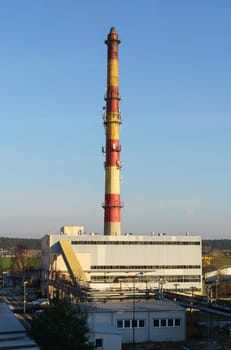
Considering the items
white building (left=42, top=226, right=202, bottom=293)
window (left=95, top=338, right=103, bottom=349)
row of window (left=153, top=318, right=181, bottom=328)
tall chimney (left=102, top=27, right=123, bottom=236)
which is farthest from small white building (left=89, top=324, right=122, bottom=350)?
tall chimney (left=102, top=27, right=123, bottom=236)

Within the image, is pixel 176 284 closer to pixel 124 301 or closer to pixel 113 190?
pixel 113 190

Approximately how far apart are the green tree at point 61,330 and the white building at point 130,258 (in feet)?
99.1

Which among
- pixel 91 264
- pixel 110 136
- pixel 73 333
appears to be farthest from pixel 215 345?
pixel 110 136

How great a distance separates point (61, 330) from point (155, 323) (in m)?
11.5

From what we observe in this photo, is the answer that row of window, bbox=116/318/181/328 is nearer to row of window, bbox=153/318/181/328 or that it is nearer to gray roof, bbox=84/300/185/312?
row of window, bbox=153/318/181/328

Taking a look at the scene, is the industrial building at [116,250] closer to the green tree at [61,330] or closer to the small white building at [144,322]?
the small white building at [144,322]

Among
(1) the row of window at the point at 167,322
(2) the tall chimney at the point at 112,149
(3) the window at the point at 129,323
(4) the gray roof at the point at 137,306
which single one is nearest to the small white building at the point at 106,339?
(3) the window at the point at 129,323

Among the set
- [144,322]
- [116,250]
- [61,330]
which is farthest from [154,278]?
[61,330]

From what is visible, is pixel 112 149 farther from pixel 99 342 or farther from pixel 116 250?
pixel 99 342

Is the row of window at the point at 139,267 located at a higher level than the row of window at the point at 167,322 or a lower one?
higher

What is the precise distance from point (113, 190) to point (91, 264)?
8.10 m

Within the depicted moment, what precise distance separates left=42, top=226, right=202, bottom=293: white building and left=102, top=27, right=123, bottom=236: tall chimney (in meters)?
2.10

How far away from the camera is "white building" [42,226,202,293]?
54.2 meters

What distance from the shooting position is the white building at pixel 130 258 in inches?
2132
